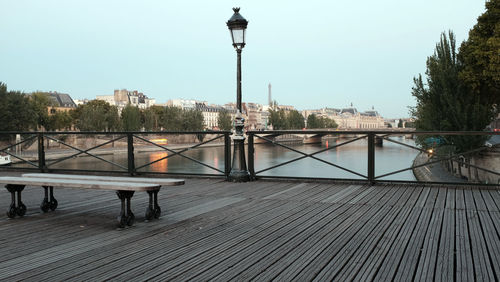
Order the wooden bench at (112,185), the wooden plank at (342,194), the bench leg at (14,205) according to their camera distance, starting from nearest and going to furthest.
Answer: the wooden bench at (112,185)
the bench leg at (14,205)
the wooden plank at (342,194)

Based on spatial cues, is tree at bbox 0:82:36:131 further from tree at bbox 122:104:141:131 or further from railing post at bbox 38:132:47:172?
railing post at bbox 38:132:47:172

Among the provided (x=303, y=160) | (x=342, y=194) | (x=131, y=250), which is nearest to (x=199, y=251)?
(x=131, y=250)

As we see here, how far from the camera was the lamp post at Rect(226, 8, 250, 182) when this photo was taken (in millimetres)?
9594

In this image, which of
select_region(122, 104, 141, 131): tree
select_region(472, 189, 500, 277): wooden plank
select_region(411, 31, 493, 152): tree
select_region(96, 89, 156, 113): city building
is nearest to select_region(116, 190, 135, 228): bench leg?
select_region(472, 189, 500, 277): wooden plank

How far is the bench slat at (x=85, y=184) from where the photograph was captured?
488 cm

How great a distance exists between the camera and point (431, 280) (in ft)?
10.6

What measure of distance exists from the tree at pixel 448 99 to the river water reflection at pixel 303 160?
2888mm

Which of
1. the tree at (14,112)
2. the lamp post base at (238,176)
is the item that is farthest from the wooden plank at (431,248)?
the tree at (14,112)

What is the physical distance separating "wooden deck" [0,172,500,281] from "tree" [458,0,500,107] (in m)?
17.6

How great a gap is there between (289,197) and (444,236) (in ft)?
10.1

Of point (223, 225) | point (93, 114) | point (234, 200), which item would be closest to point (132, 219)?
point (223, 225)

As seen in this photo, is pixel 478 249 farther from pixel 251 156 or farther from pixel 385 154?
pixel 385 154

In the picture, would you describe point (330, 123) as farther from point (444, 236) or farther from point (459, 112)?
point (444, 236)

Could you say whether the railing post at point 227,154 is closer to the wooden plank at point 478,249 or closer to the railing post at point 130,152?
the railing post at point 130,152
